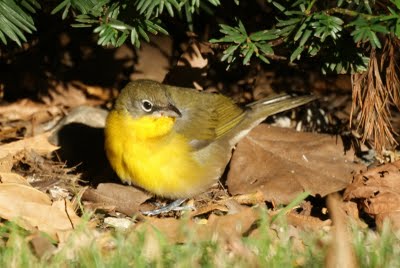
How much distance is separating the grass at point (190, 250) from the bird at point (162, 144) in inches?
37.4

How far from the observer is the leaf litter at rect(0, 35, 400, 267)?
16.8 feet

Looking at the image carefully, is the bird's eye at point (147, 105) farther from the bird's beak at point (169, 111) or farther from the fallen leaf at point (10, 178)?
the fallen leaf at point (10, 178)

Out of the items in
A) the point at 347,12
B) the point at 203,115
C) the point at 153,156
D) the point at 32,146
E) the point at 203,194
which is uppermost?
the point at 347,12

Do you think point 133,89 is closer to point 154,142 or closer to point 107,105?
point 154,142

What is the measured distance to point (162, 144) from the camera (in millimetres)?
5996

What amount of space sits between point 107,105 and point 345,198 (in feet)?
9.08

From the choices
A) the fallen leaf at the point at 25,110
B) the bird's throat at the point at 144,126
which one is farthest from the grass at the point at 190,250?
the fallen leaf at the point at 25,110

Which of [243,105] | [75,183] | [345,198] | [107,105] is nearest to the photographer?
[345,198]

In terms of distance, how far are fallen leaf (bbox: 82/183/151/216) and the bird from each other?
99mm

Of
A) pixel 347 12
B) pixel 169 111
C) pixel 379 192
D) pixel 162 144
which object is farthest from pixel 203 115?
pixel 347 12

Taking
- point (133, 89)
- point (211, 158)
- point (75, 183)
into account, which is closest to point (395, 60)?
point (211, 158)

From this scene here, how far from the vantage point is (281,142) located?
6723 mm

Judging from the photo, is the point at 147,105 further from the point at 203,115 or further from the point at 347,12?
the point at 347,12

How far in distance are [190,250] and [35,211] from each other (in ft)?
3.71
